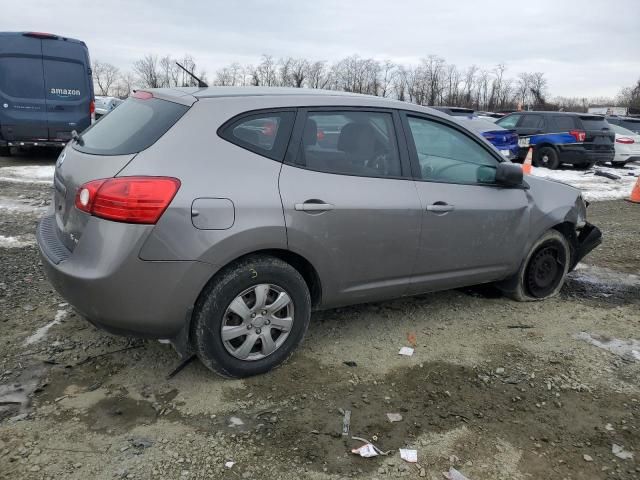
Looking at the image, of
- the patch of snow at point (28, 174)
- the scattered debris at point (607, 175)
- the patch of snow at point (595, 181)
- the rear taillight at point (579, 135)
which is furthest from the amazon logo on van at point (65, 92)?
the scattered debris at point (607, 175)

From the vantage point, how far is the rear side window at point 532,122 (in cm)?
1570

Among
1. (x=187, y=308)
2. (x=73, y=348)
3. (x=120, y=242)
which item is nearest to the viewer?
(x=120, y=242)

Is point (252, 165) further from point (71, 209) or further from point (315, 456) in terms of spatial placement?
point (315, 456)

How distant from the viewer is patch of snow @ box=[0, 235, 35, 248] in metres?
5.64

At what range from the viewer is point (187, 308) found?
299 cm

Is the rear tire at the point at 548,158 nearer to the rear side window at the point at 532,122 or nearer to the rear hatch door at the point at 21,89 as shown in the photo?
the rear side window at the point at 532,122

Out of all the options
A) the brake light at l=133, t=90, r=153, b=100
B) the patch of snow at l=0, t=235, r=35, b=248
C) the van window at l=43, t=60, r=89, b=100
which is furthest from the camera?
the van window at l=43, t=60, r=89, b=100

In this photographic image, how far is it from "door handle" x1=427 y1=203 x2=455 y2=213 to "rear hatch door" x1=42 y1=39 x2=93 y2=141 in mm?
10208

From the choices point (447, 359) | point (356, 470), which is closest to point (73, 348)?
point (356, 470)

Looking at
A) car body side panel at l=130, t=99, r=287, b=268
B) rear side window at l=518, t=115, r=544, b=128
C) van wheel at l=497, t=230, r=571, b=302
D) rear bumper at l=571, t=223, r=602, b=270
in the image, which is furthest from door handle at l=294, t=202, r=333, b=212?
rear side window at l=518, t=115, r=544, b=128

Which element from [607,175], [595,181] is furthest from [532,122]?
[595,181]

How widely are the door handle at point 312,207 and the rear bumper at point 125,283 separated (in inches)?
25.2

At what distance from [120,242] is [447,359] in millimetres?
2236

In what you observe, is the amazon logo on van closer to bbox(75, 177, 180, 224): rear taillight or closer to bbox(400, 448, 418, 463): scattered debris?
bbox(75, 177, 180, 224): rear taillight
